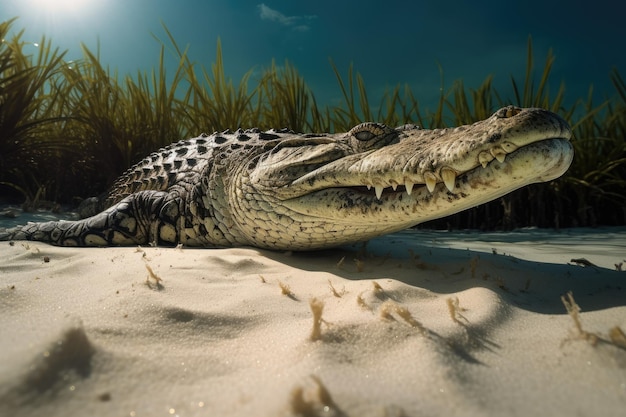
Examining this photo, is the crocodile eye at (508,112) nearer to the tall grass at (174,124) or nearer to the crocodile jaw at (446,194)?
the crocodile jaw at (446,194)

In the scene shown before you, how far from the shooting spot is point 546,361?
39.0 inches

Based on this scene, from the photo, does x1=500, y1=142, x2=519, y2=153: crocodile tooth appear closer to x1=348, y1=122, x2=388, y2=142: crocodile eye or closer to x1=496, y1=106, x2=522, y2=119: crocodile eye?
x1=496, y1=106, x2=522, y2=119: crocodile eye

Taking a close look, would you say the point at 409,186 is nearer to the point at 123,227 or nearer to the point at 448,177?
the point at 448,177

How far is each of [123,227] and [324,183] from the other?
1781 millimetres

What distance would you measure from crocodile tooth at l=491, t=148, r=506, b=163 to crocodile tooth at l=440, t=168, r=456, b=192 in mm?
178

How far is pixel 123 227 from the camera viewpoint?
304cm

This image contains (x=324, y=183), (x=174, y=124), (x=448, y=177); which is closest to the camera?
(x=448, y=177)

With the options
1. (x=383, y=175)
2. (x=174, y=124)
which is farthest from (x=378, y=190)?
(x=174, y=124)

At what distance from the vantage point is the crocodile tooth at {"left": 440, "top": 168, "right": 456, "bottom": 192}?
1.65 metres

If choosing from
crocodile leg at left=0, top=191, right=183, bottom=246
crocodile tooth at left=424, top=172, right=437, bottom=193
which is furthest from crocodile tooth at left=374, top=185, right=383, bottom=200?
crocodile leg at left=0, top=191, right=183, bottom=246

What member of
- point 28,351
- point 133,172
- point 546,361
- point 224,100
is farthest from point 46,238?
point 224,100

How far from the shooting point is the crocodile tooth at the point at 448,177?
1655 mm

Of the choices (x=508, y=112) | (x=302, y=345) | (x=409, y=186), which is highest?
(x=508, y=112)

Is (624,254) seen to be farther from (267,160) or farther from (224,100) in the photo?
(224,100)
